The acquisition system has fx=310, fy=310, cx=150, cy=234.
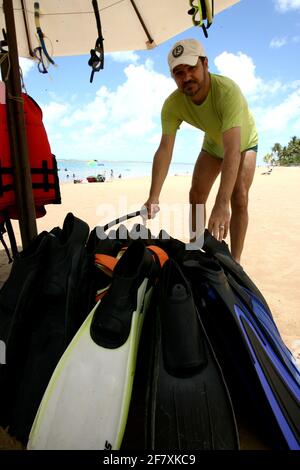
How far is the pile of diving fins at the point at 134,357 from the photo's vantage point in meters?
0.75

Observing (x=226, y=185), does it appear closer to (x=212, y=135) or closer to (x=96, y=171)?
(x=212, y=135)

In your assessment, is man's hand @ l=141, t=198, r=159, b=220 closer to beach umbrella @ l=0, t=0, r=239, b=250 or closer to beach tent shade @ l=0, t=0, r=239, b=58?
beach umbrella @ l=0, t=0, r=239, b=250

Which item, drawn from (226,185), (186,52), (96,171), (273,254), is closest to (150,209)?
(226,185)

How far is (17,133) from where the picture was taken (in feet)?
5.66

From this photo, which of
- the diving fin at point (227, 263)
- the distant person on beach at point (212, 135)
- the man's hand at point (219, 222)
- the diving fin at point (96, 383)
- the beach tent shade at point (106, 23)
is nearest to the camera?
the diving fin at point (96, 383)

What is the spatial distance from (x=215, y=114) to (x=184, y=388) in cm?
197

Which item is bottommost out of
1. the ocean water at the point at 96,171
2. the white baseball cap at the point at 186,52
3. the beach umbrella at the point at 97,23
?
the ocean water at the point at 96,171

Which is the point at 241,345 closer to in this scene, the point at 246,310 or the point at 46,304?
the point at 246,310

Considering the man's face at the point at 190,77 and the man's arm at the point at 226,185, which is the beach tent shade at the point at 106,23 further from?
the man's arm at the point at 226,185

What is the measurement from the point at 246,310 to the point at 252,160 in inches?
66.7

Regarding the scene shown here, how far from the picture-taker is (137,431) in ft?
3.10

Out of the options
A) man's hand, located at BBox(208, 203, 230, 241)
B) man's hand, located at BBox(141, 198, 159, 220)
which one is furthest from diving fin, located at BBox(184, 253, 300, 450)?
man's hand, located at BBox(141, 198, 159, 220)

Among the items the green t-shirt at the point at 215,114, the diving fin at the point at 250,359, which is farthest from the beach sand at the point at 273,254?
the green t-shirt at the point at 215,114

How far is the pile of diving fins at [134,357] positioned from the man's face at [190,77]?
4.69ft
